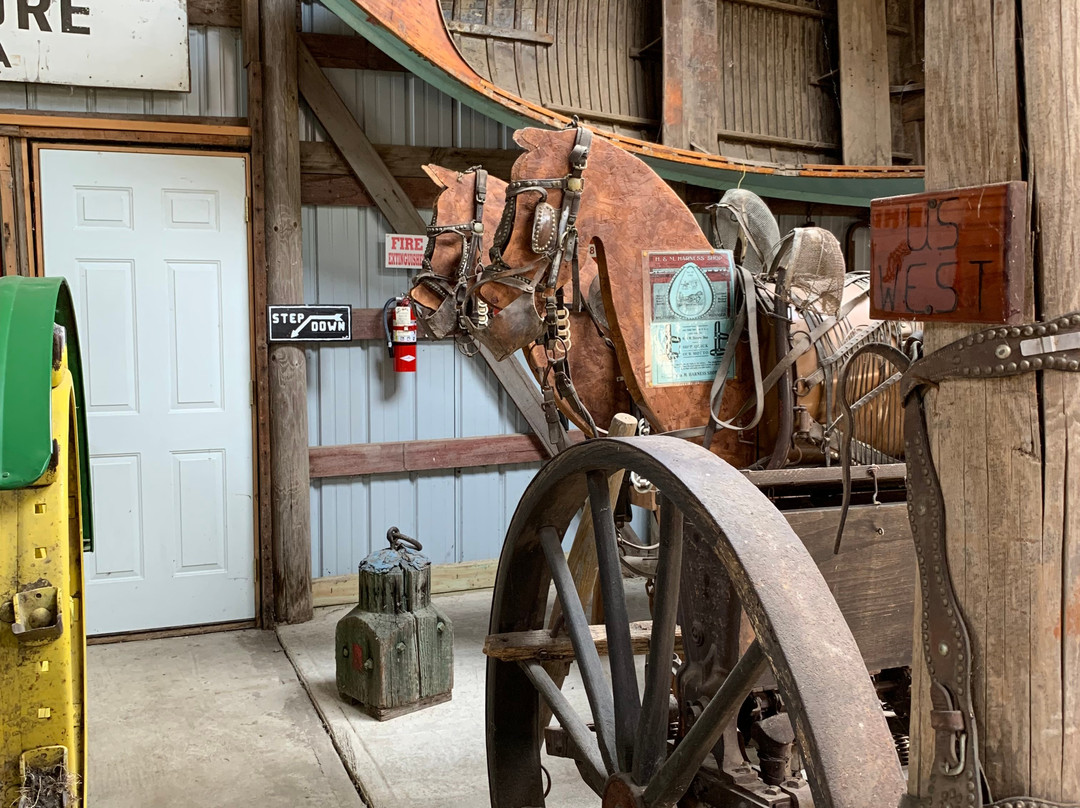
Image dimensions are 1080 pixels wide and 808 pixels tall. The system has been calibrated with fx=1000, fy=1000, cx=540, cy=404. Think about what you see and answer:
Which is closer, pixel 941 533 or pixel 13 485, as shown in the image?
pixel 941 533

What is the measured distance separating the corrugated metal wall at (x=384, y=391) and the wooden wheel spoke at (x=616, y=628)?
11.6 feet

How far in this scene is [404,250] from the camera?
521 centimetres

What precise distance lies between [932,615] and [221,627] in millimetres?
4413

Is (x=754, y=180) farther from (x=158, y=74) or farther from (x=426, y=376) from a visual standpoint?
(x=158, y=74)

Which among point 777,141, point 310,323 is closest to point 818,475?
point 310,323

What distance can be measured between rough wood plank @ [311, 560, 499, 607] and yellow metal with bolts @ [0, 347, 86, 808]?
3.59 m

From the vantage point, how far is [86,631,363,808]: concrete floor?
333 centimetres


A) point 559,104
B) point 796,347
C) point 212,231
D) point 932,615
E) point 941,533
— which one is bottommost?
point 932,615

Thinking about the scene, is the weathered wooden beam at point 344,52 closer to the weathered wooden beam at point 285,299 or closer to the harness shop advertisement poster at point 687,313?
the weathered wooden beam at point 285,299

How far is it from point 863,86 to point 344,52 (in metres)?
3.11

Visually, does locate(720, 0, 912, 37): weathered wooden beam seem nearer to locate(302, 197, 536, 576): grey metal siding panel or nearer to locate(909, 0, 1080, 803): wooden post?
locate(302, 197, 536, 576): grey metal siding panel

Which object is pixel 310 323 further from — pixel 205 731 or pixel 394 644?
pixel 205 731

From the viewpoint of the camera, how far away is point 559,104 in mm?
5199

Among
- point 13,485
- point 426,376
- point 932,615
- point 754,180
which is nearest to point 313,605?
point 426,376
